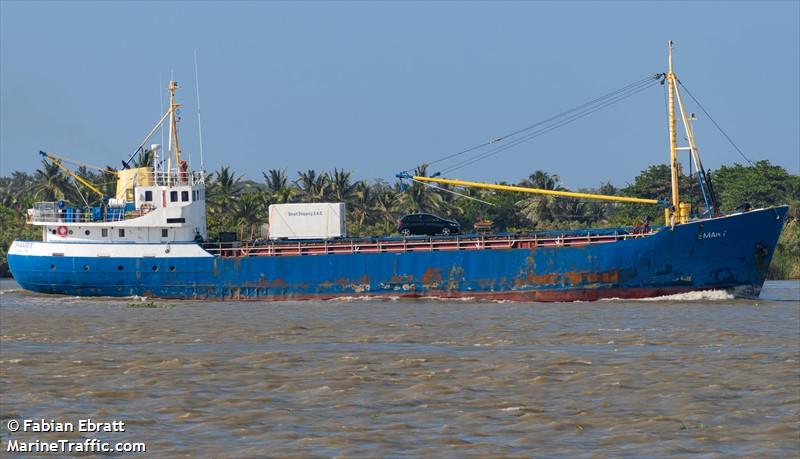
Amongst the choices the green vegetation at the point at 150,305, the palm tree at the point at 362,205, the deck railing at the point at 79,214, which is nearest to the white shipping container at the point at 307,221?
the deck railing at the point at 79,214

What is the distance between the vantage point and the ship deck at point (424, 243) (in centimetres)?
4894

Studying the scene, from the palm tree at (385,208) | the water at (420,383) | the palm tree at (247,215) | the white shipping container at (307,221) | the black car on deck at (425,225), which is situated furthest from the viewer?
the palm tree at (385,208)

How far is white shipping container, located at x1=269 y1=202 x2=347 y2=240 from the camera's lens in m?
52.5

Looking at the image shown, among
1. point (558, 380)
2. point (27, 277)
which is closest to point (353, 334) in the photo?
point (558, 380)

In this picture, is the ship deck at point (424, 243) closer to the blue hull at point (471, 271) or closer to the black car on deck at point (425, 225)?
the blue hull at point (471, 271)

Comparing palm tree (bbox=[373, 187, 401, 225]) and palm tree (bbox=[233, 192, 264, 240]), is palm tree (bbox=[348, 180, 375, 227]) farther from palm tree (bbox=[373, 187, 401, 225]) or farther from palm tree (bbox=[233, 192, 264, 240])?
palm tree (bbox=[233, 192, 264, 240])

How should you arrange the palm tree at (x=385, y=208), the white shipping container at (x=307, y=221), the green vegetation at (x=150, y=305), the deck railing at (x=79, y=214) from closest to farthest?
the green vegetation at (x=150, y=305) → the white shipping container at (x=307, y=221) → the deck railing at (x=79, y=214) → the palm tree at (x=385, y=208)

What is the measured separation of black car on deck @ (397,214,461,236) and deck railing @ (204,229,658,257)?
4.43 m

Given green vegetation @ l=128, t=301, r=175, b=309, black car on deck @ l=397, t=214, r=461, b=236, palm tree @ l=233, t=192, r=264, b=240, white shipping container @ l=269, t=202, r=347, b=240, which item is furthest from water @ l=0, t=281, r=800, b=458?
palm tree @ l=233, t=192, r=264, b=240

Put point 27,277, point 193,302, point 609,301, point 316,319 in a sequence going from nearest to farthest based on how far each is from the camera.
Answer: point 316,319 → point 609,301 → point 193,302 → point 27,277

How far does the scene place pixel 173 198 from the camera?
52.6 meters

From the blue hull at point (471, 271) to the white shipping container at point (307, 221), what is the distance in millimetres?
2158

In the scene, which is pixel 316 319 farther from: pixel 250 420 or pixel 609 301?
pixel 250 420

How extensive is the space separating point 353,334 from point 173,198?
2307 centimetres
